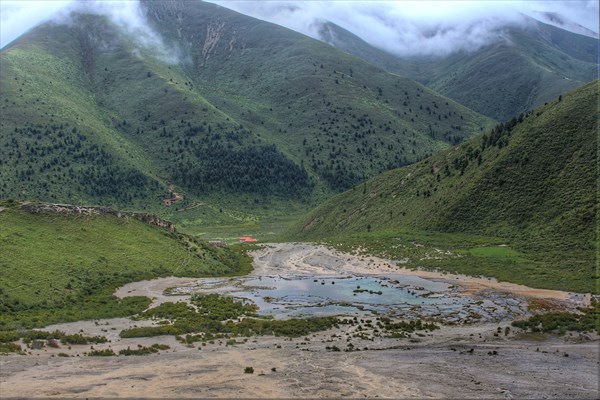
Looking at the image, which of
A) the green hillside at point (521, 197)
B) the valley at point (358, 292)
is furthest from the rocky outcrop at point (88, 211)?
the green hillside at point (521, 197)

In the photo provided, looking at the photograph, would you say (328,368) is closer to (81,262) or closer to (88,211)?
(81,262)

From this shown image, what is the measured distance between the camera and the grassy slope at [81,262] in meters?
47.3

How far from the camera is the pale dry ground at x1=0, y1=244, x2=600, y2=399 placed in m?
27.6

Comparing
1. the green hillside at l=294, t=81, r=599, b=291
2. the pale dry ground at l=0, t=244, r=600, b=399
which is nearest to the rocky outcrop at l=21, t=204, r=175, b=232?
the pale dry ground at l=0, t=244, r=600, b=399

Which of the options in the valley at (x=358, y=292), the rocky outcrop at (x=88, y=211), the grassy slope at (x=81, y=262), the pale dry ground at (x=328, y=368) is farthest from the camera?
the rocky outcrop at (x=88, y=211)

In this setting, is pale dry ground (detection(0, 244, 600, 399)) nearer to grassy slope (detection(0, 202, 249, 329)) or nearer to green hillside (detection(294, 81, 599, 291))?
grassy slope (detection(0, 202, 249, 329))

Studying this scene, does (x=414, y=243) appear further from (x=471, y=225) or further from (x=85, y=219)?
(x=85, y=219)

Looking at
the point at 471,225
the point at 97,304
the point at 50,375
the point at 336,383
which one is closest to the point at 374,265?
the point at 471,225

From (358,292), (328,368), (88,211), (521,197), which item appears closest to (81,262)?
(88,211)

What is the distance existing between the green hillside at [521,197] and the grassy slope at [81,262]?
35.6 meters

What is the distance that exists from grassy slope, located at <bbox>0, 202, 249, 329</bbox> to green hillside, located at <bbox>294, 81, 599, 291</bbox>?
35646 mm

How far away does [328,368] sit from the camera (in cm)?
3164

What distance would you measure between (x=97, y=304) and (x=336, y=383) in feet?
98.9

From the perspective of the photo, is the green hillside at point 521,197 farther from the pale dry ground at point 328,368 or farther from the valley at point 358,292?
the pale dry ground at point 328,368
